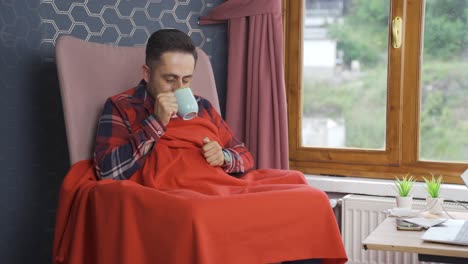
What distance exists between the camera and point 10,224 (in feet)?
9.09

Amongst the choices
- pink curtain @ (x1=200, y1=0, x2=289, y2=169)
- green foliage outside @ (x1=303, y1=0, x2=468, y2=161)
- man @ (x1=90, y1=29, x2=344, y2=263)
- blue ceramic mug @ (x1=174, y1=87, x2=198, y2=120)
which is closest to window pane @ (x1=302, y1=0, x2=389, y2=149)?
green foliage outside @ (x1=303, y1=0, x2=468, y2=161)

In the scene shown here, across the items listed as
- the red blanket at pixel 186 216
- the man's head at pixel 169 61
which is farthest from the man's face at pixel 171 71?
the red blanket at pixel 186 216

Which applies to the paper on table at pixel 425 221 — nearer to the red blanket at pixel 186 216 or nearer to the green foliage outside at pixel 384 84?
the red blanket at pixel 186 216

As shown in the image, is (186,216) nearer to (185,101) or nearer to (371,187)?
(185,101)

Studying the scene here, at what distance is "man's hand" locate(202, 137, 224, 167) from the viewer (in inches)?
84.2

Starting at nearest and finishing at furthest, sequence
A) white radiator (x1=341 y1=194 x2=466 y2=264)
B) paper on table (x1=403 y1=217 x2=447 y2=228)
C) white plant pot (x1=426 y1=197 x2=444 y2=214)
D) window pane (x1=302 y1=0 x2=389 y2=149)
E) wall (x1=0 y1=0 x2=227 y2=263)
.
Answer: paper on table (x1=403 y1=217 x2=447 y2=228) → white plant pot (x1=426 y1=197 x2=444 y2=214) → wall (x1=0 y1=0 x2=227 y2=263) → white radiator (x1=341 y1=194 x2=466 y2=264) → window pane (x1=302 y1=0 x2=389 y2=149)

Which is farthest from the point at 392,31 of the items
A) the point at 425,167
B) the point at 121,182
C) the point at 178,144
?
the point at 121,182

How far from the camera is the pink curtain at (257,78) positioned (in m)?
2.89

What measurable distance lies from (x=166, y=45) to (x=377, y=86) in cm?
124

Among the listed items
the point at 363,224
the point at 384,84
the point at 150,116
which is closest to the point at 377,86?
the point at 384,84

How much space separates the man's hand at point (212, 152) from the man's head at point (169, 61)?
0.68 feet

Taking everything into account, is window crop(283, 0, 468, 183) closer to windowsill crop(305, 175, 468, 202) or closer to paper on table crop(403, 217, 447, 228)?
windowsill crop(305, 175, 468, 202)

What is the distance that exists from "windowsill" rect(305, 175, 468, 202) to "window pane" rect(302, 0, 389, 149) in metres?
0.19

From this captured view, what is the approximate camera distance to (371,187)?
9.55 ft
